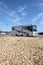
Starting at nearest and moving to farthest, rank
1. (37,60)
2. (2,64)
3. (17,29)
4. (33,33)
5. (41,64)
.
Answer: (2,64)
(41,64)
(37,60)
(33,33)
(17,29)

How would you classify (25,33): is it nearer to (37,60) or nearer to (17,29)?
(17,29)

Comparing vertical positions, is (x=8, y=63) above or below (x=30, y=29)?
below

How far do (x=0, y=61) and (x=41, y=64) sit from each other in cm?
297

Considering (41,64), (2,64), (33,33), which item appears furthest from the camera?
(33,33)

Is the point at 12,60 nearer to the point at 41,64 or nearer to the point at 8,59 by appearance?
the point at 8,59

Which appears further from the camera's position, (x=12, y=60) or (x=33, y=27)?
(x=33, y=27)

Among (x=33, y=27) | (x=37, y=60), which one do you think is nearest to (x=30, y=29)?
(x=33, y=27)

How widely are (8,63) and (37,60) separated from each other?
2.39 m

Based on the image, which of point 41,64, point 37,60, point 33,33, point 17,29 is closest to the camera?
point 41,64

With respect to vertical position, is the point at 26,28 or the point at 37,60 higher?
the point at 26,28

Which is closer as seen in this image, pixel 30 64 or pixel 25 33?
pixel 30 64

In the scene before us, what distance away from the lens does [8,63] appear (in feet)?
25.3

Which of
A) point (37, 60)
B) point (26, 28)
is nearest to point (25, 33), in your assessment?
point (26, 28)

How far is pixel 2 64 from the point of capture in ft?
24.5
